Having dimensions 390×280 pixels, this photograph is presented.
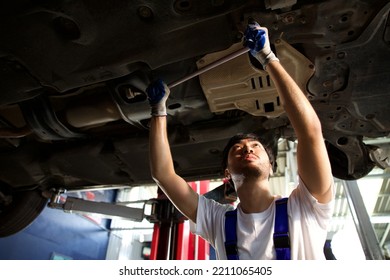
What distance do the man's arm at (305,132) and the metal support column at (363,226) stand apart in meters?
2.55

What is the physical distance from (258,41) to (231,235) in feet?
2.33

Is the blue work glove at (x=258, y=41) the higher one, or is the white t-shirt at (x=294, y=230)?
the blue work glove at (x=258, y=41)

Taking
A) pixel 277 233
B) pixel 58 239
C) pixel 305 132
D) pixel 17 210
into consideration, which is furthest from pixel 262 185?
pixel 58 239

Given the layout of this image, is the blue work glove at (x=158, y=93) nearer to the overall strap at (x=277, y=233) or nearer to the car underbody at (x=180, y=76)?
the car underbody at (x=180, y=76)

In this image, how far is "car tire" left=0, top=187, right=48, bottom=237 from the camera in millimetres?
2133

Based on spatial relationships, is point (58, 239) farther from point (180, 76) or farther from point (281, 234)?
point (281, 234)

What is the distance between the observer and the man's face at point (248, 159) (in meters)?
1.11

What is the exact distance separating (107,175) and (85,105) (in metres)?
0.70

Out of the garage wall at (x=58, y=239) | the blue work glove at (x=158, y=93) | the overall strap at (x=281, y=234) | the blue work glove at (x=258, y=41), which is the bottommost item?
the overall strap at (x=281, y=234)

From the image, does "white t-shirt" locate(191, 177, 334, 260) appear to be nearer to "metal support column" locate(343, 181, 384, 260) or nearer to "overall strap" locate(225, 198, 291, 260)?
"overall strap" locate(225, 198, 291, 260)

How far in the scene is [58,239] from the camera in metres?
5.55

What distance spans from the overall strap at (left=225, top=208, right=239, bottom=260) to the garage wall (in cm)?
465

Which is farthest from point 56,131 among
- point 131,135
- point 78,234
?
point 78,234

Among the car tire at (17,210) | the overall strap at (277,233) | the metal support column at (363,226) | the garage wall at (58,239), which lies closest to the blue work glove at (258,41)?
the overall strap at (277,233)
